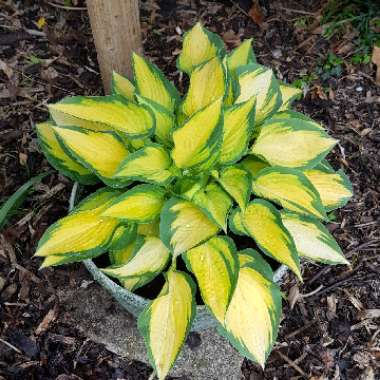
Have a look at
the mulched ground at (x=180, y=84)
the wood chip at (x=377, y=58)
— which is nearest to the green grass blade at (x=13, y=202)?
the mulched ground at (x=180, y=84)

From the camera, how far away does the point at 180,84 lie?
78.1 inches

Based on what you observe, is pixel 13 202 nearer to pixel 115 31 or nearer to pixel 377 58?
pixel 115 31

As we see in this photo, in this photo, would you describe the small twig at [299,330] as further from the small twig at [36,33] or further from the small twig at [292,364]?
the small twig at [36,33]

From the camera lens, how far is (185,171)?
3.85 ft

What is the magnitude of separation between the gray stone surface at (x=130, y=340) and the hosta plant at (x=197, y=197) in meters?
0.40

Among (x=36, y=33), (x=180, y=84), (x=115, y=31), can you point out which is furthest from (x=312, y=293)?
(x=36, y=33)

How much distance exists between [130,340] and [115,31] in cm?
87

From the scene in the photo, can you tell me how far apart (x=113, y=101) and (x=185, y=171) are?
0.74ft

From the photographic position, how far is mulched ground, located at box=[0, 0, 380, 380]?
1.57 metres

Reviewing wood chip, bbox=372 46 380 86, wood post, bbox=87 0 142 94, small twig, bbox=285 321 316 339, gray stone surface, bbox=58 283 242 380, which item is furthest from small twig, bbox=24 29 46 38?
small twig, bbox=285 321 316 339

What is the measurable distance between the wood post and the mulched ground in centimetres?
46

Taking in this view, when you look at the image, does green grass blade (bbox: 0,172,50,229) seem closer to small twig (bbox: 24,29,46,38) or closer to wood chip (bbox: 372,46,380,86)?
small twig (bbox: 24,29,46,38)

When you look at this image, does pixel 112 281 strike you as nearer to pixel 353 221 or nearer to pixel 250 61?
pixel 250 61

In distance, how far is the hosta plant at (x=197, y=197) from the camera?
111 cm
